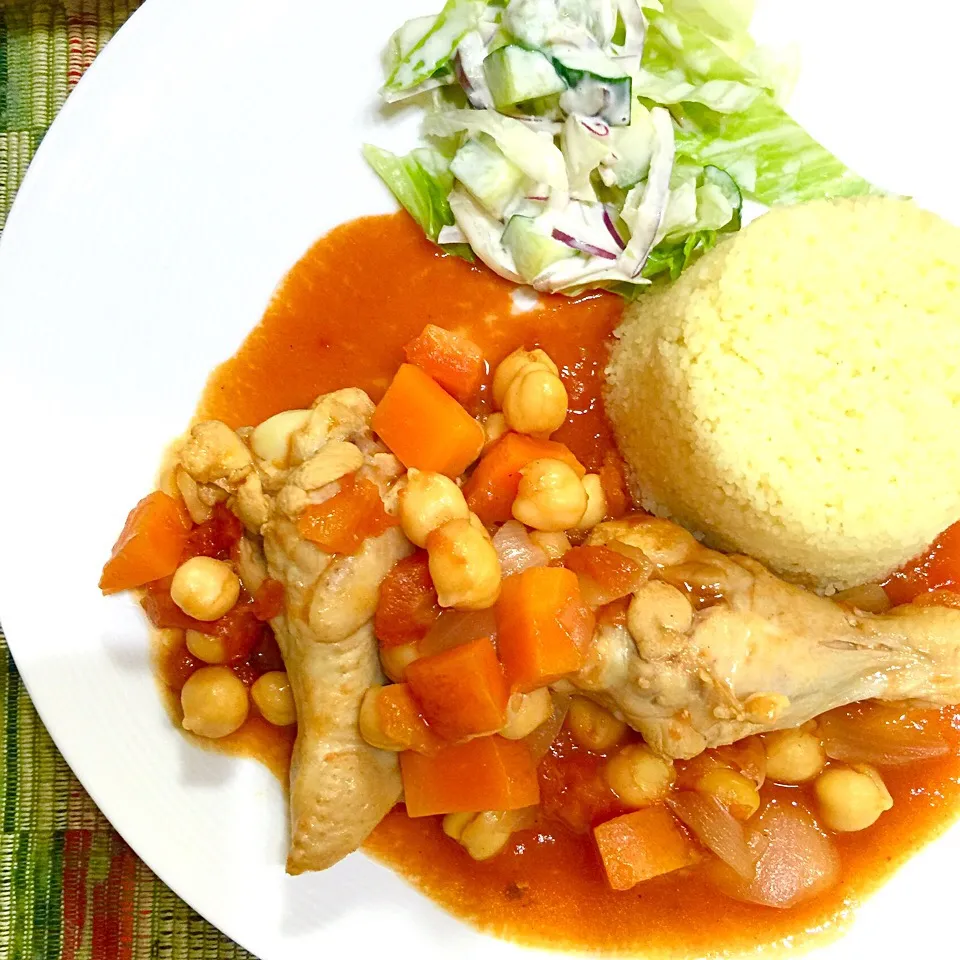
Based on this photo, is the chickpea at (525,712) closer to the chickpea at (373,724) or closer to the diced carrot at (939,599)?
the chickpea at (373,724)

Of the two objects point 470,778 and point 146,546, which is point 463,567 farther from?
point 146,546

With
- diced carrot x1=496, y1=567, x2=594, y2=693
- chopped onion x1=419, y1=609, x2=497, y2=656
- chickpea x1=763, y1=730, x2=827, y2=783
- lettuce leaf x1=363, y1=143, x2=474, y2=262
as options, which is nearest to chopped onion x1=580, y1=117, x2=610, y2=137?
lettuce leaf x1=363, y1=143, x2=474, y2=262

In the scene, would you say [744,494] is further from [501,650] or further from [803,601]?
[501,650]

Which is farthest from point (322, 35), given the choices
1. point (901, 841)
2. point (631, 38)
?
point (901, 841)

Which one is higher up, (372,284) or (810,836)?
(372,284)

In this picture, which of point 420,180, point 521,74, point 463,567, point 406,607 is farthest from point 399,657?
point 521,74

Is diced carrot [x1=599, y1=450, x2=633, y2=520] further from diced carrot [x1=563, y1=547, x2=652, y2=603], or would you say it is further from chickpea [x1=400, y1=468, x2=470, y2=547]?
chickpea [x1=400, y1=468, x2=470, y2=547]

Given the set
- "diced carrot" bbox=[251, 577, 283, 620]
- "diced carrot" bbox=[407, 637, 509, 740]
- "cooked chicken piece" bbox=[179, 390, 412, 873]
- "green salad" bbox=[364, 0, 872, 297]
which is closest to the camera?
"diced carrot" bbox=[407, 637, 509, 740]
